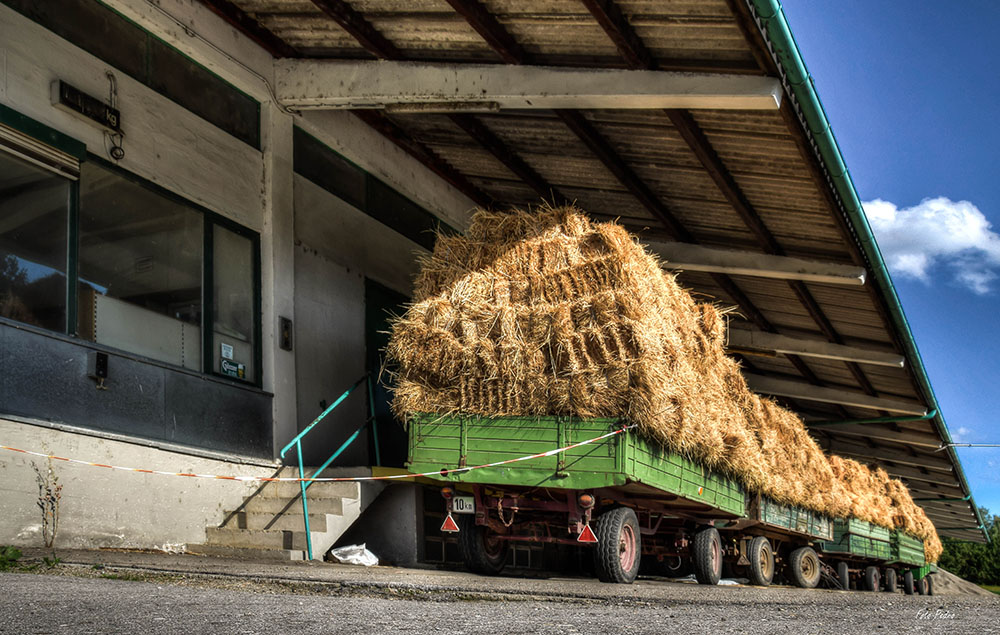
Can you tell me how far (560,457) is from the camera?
9.16 meters

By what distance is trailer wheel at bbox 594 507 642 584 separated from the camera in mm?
9328

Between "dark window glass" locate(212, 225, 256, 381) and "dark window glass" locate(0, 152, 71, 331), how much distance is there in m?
2.17

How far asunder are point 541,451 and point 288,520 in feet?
10.6

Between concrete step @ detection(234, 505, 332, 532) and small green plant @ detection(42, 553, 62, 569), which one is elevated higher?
concrete step @ detection(234, 505, 332, 532)

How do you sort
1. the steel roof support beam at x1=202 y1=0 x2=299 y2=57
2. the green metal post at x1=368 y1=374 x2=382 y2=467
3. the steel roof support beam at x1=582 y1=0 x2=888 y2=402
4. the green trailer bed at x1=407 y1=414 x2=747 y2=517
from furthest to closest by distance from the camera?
the green metal post at x1=368 y1=374 x2=382 y2=467 → the steel roof support beam at x1=202 y1=0 x2=299 y2=57 → the steel roof support beam at x1=582 y1=0 x2=888 y2=402 → the green trailer bed at x1=407 y1=414 x2=747 y2=517

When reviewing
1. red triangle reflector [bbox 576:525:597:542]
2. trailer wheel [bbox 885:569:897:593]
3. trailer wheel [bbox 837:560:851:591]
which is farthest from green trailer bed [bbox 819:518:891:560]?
red triangle reflector [bbox 576:525:597:542]

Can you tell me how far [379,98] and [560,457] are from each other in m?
5.21

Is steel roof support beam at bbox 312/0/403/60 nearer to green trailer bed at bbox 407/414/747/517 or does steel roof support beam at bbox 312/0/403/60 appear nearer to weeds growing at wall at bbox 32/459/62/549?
green trailer bed at bbox 407/414/747/517

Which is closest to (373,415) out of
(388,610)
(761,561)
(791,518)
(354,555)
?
(354,555)

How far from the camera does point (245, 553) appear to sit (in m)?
10.4

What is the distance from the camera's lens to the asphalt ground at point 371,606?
188 inches

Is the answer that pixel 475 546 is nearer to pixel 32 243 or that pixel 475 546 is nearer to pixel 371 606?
pixel 371 606

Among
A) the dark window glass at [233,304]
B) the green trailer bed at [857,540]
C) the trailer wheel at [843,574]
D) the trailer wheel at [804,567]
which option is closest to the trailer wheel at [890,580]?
the green trailer bed at [857,540]

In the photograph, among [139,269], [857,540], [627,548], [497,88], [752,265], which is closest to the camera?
[627,548]
